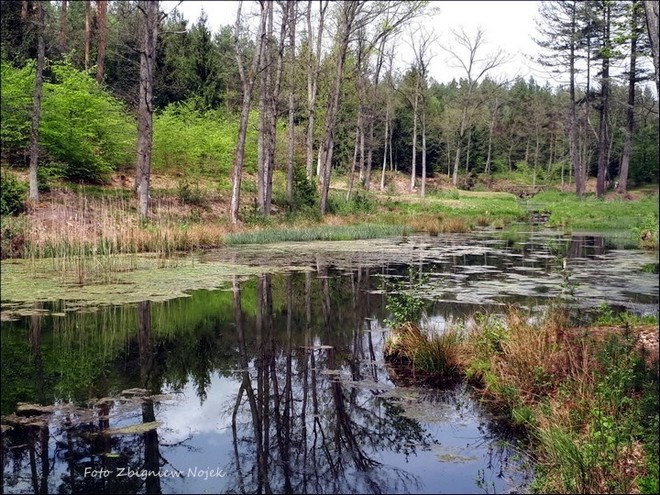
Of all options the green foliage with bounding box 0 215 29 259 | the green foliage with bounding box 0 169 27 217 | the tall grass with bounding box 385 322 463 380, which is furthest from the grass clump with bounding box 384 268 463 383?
the green foliage with bounding box 0 169 27 217

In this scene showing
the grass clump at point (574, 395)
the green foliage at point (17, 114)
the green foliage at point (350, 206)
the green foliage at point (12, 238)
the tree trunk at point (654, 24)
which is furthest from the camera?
the green foliage at point (350, 206)

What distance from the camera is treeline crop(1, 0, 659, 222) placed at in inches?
726

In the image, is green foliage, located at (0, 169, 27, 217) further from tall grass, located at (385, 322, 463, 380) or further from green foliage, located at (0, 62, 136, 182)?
tall grass, located at (385, 322, 463, 380)

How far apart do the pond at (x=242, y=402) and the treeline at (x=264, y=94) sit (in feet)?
8.15

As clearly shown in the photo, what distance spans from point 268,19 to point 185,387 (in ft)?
59.0

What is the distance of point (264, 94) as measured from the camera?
21.0 meters

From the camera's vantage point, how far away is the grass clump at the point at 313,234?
17547 millimetres

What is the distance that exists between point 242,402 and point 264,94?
17.3 metres

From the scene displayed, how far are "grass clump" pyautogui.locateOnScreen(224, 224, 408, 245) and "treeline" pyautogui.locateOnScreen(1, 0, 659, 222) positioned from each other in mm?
2198

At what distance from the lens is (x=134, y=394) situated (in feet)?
17.3

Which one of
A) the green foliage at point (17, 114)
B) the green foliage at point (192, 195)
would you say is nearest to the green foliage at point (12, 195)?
the green foliage at point (17, 114)

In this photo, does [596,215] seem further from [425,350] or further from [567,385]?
[567,385]

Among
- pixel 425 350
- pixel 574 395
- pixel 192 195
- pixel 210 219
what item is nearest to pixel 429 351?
pixel 425 350

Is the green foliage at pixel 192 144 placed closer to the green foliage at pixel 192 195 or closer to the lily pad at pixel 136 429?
the green foliage at pixel 192 195
